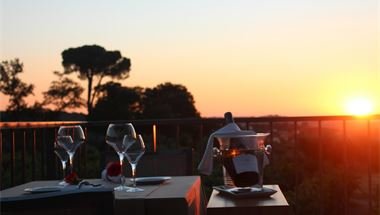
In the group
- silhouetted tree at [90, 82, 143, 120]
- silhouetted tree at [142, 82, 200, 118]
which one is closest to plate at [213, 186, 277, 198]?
silhouetted tree at [142, 82, 200, 118]

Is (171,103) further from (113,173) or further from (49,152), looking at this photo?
(113,173)

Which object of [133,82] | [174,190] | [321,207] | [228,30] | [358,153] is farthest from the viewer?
[133,82]

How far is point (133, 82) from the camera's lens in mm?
16688

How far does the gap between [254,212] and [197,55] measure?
6.87 metres

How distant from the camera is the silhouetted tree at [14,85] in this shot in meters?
17.6

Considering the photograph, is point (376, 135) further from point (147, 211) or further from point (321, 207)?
point (147, 211)

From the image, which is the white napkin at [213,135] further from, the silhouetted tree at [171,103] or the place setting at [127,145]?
the silhouetted tree at [171,103]

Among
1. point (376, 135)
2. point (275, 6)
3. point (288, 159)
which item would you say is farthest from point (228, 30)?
point (376, 135)

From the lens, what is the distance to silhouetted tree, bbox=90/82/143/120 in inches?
620

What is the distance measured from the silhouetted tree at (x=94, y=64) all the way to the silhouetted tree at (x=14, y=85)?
157 centimetres

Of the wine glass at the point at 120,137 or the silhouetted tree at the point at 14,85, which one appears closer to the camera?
the wine glass at the point at 120,137

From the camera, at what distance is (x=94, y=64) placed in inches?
750

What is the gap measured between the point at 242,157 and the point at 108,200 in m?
1.03

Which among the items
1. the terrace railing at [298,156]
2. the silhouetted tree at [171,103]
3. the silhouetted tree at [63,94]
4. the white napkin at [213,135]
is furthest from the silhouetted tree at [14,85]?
the white napkin at [213,135]
